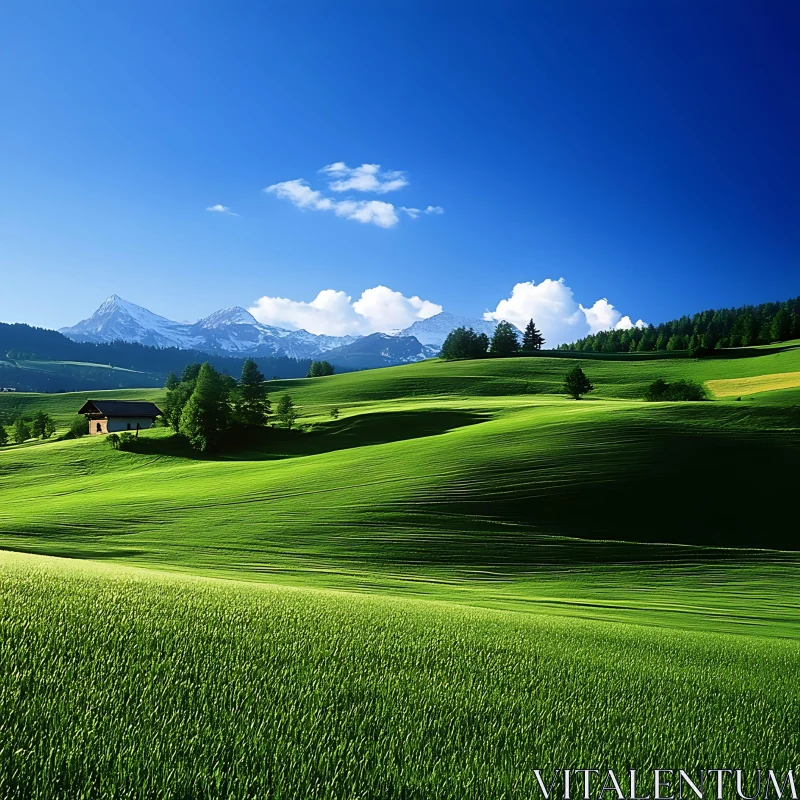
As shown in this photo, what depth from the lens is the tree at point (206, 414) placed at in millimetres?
72562

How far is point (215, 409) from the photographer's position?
73.9 meters

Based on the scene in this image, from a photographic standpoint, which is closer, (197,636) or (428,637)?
(197,636)

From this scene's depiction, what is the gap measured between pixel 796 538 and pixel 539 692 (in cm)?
4094

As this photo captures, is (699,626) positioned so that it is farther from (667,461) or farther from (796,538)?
(667,461)

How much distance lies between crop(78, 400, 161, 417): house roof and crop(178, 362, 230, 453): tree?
21.9 m

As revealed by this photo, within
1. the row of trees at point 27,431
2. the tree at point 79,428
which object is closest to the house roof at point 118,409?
the tree at point 79,428

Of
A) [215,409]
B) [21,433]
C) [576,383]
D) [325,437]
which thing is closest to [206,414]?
[215,409]

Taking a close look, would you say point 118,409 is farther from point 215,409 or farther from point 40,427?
point 215,409

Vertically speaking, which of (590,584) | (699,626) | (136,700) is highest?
(136,700)

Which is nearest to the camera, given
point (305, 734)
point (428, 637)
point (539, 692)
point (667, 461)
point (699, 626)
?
point (305, 734)

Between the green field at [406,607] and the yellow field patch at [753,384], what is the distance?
83.3 ft

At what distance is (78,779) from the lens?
2.84 meters

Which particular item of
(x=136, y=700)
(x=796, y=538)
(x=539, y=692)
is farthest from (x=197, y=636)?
(x=796, y=538)

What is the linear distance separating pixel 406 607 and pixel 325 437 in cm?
6505
